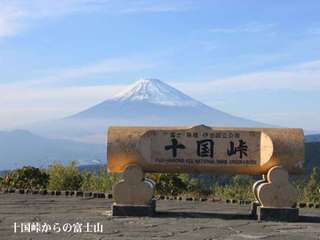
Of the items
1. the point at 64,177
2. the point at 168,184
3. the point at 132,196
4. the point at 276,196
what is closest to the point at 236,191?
the point at 168,184

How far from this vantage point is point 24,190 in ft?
49.4

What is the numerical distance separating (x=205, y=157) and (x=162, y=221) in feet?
4.84

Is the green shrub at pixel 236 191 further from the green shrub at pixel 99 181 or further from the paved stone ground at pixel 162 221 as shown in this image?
the green shrub at pixel 99 181

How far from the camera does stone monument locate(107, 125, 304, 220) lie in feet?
36.8

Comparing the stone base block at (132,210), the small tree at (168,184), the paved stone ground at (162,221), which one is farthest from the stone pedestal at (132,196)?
the small tree at (168,184)

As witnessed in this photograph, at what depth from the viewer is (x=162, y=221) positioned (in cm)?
1065

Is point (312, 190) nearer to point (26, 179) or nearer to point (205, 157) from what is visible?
point (205, 157)

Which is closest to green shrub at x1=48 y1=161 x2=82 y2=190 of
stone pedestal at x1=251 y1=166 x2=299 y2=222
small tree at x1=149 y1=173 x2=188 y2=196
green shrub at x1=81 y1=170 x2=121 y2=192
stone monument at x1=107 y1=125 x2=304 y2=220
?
green shrub at x1=81 y1=170 x2=121 y2=192

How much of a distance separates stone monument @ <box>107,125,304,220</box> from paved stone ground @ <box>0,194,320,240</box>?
1.49ft

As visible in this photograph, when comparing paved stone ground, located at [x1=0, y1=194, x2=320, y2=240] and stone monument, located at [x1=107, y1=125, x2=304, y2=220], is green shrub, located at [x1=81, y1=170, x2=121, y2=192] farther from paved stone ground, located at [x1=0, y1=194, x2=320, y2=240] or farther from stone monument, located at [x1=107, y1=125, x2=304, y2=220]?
stone monument, located at [x1=107, y1=125, x2=304, y2=220]

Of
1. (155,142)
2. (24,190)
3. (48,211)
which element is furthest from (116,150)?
(24,190)

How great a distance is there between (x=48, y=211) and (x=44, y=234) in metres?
2.57

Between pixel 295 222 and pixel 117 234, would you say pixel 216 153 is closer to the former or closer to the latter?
pixel 295 222

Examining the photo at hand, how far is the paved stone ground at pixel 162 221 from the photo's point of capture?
9.25 m
